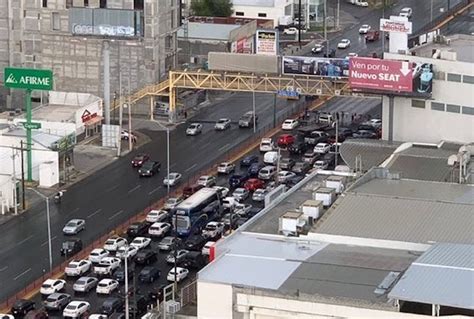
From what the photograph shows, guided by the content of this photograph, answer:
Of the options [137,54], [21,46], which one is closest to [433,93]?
[137,54]

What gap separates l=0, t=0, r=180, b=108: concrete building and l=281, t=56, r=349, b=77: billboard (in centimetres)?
828

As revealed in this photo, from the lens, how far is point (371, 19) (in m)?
107

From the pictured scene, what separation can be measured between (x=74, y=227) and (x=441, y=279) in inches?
963

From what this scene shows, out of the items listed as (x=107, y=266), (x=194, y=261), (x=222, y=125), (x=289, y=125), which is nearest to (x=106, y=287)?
(x=107, y=266)

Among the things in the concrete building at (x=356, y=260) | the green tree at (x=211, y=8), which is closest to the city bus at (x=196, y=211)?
the concrete building at (x=356, y=260)

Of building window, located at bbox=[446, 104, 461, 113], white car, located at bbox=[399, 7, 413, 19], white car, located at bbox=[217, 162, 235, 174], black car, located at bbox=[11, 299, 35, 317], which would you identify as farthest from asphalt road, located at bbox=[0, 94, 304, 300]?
white car, located at bbox=[399, 7, 413, 19]

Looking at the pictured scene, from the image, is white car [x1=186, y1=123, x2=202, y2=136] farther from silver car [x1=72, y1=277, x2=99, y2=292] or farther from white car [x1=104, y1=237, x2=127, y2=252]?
silver car [x1=72, y1=277, x2=99, y2=292]

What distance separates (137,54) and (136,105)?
2706 mm

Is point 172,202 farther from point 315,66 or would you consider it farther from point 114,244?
point 315,66

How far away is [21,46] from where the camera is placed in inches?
3388

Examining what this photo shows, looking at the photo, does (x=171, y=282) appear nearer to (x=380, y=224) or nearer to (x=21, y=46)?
(x=380, y=224)

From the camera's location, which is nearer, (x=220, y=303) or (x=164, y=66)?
(x=220, y=303)

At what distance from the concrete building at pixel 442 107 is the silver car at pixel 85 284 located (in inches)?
610

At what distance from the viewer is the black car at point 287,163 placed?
72562 mm
